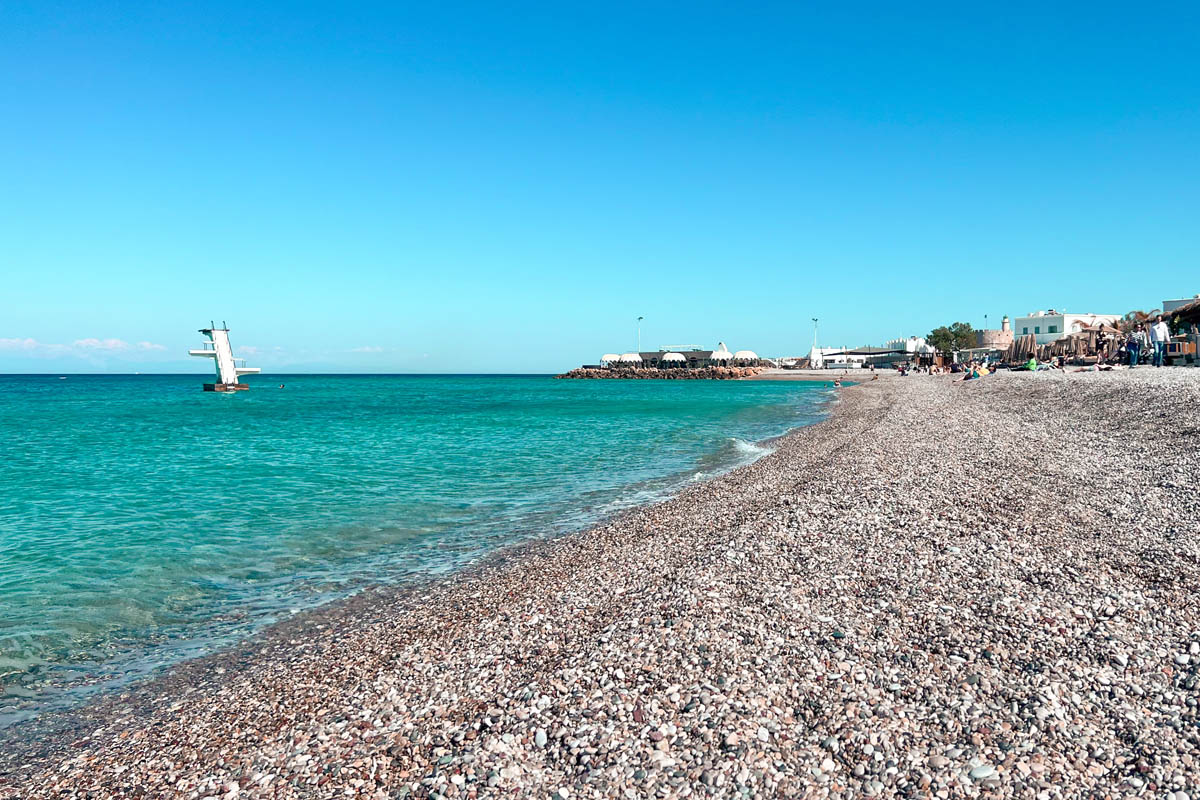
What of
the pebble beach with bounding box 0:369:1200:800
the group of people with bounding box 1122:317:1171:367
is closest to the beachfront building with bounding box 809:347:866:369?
the group of people with bounding box 1122:317:1171:367

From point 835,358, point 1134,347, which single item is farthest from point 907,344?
point 1134,347

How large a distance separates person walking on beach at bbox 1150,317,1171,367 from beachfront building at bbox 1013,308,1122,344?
4123 cm

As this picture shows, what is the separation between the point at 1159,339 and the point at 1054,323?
160 ft

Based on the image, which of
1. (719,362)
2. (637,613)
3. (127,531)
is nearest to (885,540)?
(637,613)

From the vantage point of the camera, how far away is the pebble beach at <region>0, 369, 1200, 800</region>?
14.2 ft

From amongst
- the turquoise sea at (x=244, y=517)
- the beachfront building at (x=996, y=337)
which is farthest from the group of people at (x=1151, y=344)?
the beachfront building at (x=996, y=337)

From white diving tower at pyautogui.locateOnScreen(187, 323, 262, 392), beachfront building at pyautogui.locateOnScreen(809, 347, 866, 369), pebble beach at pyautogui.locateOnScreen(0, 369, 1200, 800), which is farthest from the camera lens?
beachfront building at pyautogui.locateOnScreen(809, 347, 866, 369)

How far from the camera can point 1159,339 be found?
41125mm

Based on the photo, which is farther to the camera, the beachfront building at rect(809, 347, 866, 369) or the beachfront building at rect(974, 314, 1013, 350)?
the beachfront building at rect(809, 347, 866, 369)

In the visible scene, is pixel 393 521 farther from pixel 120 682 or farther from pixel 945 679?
pixel 945 679

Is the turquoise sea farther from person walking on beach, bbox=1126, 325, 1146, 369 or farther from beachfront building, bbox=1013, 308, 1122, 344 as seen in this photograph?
beachfront building, bbox=1013, 308, 1122, 344

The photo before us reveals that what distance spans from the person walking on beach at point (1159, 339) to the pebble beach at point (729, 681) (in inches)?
1529

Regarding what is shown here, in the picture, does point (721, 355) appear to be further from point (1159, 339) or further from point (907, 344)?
point (1159, 339)

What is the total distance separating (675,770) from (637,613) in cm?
285
